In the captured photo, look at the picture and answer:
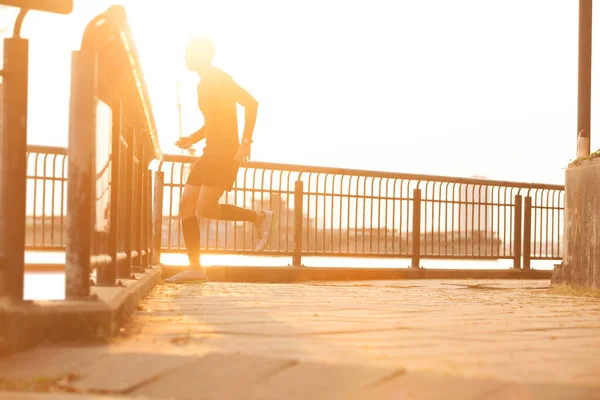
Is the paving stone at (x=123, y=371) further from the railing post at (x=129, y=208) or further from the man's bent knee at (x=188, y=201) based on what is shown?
the man's bent knee at (x=188, y=201)

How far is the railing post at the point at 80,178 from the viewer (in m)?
3.57

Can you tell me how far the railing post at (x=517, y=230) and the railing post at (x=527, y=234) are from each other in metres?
0.07


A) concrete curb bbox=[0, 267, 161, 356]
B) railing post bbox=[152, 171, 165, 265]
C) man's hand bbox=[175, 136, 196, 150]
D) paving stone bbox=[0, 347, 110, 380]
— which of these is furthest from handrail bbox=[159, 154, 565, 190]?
paving stone bbox=[0, 347, 110, 380]

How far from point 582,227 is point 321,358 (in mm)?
6115

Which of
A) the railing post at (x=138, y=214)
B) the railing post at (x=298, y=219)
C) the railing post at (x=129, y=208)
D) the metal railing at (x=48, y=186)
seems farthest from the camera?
the railing post at (x=298, y=219)

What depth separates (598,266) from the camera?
27.0 ft

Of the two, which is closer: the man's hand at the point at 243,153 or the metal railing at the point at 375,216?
the man's hand at the point at 243,153

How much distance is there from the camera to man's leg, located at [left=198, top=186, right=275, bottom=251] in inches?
307

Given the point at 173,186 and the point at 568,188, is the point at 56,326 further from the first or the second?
the point at 173,186

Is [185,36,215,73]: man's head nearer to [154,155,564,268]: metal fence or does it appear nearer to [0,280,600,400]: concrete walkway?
[154,155,564,268]: metal fence

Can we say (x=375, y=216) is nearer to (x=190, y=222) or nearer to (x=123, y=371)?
(x=190, y=222)

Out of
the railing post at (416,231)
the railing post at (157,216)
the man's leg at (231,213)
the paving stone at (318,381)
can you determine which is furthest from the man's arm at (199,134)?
the railing post at (416,231)

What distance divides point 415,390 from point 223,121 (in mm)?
5374

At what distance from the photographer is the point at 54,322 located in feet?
10.9
